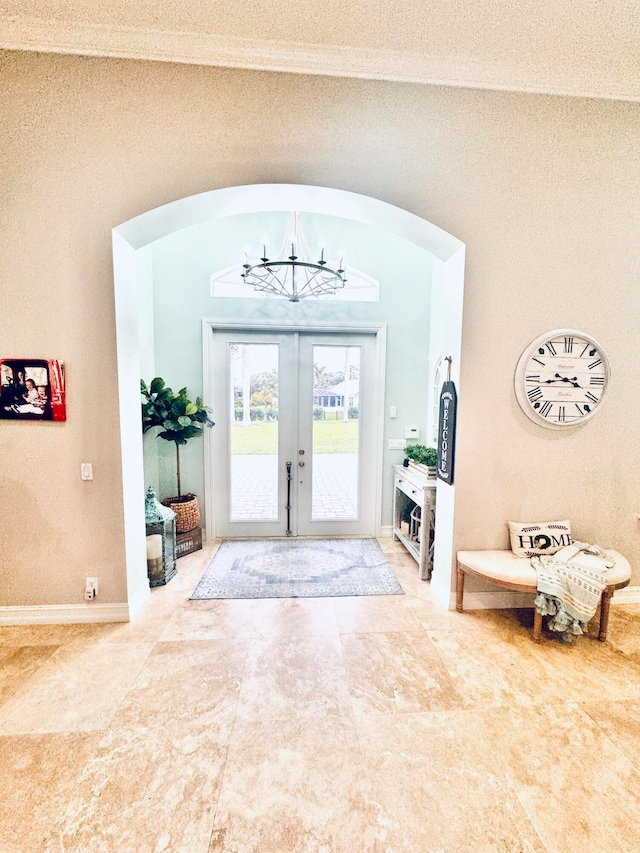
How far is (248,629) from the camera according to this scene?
238 centimetres

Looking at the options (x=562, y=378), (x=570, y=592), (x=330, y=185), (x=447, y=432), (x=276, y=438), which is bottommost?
(x=570, y=592)

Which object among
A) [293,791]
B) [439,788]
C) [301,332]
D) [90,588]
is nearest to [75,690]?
[90,588]

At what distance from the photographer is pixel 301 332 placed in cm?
380

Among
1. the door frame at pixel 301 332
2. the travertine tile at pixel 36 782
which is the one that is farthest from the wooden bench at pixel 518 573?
the travertine tile at pixel 36 782

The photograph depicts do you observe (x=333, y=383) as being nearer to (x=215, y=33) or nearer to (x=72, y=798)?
(x=215, y=33)

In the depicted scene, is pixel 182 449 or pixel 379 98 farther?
pixel 182 449

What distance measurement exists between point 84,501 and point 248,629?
1431 mm

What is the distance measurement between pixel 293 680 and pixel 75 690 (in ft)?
3.83

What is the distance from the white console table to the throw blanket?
94 cm

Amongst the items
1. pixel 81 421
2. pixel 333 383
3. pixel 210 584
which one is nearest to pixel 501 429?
pixel 333 383

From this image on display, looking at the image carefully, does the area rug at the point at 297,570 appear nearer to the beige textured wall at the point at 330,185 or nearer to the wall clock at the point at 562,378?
the beige textured wall at the point at 330,185

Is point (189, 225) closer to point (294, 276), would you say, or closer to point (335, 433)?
point (294, 276)

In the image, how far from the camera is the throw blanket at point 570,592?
85.0 inches

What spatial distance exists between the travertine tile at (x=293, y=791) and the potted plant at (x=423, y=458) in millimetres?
2073
